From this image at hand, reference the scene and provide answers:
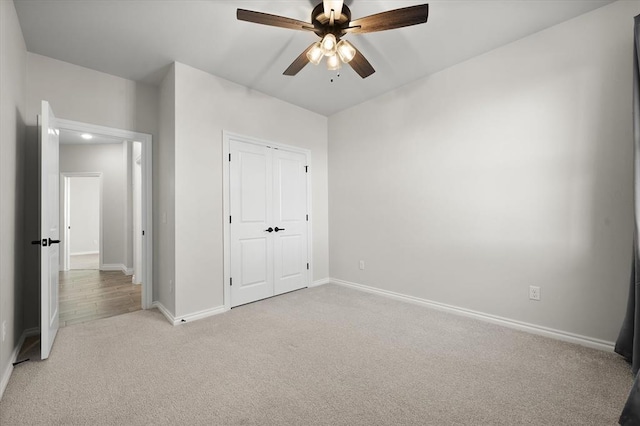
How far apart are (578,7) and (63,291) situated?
6.87 metres

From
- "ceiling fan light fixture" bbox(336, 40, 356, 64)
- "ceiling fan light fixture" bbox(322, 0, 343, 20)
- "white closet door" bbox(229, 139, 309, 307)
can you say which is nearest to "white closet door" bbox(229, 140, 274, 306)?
"white closet door" bbox(229, 139, 309, 307)

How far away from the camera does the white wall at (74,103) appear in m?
2.71

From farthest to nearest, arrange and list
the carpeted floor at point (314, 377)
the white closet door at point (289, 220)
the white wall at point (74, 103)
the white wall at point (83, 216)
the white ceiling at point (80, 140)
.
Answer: the white wall at point (83, 216), the white ceiling at point (80, 140), the white closet door at point (289, 220), the white wall at point (74, 103), the carpeted floor at point (314, 377)

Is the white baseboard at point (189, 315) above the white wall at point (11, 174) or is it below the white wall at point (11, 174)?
below

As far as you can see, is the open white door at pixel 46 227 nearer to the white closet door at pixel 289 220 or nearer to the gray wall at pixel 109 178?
the white closet door at pixel 289 220

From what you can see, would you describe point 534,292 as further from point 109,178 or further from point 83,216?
point 83,216

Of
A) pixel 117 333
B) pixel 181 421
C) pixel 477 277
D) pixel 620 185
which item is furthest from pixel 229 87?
pixel 620 185

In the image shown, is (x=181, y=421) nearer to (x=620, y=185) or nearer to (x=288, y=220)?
(x=288, y=220)

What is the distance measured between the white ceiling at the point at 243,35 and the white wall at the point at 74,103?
0.40ft

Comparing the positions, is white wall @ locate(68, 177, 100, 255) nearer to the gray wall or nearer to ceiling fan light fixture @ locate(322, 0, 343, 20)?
the gray wall

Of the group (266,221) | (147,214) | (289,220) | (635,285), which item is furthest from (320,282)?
(635,285)

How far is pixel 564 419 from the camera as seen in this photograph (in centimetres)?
149

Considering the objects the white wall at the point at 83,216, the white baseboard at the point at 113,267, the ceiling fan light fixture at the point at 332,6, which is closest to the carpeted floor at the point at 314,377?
the ceiling fan light fixture at the point at 332,6

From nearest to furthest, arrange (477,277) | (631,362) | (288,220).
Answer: (631,362) < (477,277) < (288,220)
